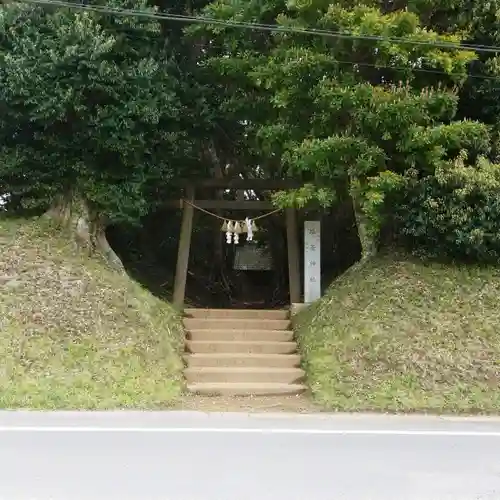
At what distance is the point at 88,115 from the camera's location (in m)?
11.0

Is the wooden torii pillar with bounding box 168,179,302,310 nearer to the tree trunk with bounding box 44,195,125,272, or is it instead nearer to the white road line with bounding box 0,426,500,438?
the tree trunk with bounding box 44,195,125,272

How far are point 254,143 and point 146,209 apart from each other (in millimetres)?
2980

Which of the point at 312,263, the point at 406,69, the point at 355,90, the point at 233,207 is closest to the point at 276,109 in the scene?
the point at 355,90

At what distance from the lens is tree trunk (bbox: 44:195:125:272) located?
12257 mm

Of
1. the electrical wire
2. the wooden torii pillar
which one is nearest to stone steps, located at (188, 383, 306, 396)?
the wooden torii pillar

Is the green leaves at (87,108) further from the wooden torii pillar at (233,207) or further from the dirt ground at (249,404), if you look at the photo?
the dirt ground at (249,404)

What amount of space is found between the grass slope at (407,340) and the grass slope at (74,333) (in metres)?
2.68

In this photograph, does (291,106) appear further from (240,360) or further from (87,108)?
(240,360)

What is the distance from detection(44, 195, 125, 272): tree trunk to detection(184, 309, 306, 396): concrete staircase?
7.51 feet

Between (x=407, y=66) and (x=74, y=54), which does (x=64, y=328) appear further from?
(x=407, y=66)

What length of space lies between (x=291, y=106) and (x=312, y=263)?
367cm

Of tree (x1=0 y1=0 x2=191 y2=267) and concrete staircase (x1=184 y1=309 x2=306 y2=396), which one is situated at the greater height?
tree (x1=0 y1=0 x2=191 y2=267)

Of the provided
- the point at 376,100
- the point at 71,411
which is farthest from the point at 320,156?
the point at 71,411

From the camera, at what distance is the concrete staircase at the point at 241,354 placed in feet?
32.7
